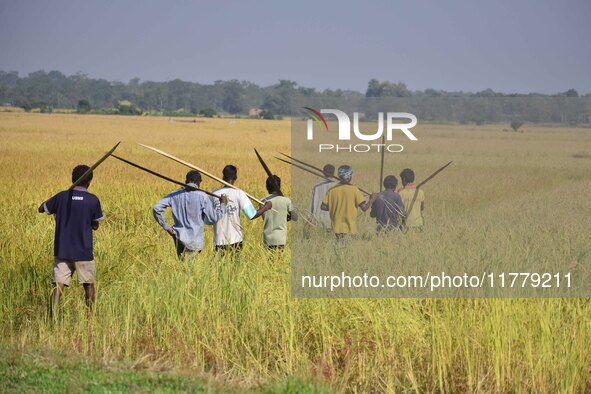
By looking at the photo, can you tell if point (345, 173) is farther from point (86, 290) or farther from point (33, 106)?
point (33, 106)

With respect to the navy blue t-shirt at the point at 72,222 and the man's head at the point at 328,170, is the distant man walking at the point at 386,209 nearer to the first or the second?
the man's head at the point at 328,170

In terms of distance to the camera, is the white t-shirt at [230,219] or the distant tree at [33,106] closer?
the white t-shirt at [230,219]

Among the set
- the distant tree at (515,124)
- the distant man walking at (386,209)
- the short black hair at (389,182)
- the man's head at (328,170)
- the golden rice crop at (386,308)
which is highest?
the distant tree at (515,124)

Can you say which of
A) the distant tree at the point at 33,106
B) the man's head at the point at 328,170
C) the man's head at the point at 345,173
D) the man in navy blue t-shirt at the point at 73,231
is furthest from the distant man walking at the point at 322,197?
the distant tree at the point at 33,106

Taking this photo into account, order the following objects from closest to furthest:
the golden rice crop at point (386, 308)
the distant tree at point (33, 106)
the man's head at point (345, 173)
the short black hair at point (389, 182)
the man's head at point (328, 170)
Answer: the golden rice crop at point (386, 308), the man's head at point (345, 173), the man's head at point (328, 170), the short black hair at point (389, 182), the distant tree at point (33, 106)

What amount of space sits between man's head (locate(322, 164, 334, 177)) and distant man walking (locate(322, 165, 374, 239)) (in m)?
0.13

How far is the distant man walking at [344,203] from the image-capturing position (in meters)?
9.61

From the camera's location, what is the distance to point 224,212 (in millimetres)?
10180

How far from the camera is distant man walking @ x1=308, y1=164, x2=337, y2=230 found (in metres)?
9.95

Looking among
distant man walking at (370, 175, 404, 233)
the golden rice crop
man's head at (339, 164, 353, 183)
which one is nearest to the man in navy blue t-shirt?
the golden rice crop

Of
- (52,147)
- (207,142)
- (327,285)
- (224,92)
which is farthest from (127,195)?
(224,92)

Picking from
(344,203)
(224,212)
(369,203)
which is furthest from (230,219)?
(369,203)

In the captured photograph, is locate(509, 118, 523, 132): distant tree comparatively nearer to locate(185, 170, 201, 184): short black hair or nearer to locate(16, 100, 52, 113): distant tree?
locate(185, 170, 201, 184): short black hair

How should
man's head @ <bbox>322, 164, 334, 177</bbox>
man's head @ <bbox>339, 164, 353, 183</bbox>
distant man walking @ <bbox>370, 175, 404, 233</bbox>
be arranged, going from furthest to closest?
man's head @ <bbox>322, 164, 334, 177</bbox> → distant man walking @ <bbox>370, 175, 404, 233</bbox> → man's head @ <bbox>339, 164, 353, 183</bbox>
